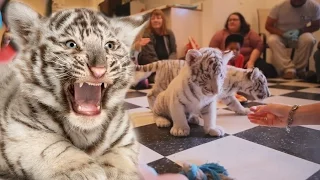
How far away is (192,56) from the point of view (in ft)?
3.62

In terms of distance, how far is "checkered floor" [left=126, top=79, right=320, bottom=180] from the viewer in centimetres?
75

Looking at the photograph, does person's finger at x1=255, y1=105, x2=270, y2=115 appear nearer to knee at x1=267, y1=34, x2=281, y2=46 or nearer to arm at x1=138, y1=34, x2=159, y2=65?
arm at x1=138, y1=34, x2=159, y2=65

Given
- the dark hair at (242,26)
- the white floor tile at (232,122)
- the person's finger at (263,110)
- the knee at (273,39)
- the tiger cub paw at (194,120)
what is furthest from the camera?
the knee at (273,39)

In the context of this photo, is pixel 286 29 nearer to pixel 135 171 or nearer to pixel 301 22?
pixel 301 22

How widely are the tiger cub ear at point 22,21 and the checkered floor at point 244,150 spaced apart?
0.50 metres

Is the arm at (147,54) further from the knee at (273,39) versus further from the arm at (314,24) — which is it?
the arm at (314,24)

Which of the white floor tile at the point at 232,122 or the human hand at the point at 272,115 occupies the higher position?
the human hand at the point at 272,115

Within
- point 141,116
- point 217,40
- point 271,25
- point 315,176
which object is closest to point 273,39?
point 271,25

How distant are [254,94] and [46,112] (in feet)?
3.87

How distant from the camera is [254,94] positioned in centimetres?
141

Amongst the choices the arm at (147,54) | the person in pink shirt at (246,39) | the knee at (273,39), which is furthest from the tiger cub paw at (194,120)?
the knee at (273,39)

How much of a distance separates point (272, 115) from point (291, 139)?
0.19 metres

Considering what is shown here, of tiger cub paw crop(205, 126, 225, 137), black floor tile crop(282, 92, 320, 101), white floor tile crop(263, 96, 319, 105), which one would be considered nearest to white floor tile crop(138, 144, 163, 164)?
tiger cub paw crop(205, 126, 225, 137)

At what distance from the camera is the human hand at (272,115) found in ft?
2.83
